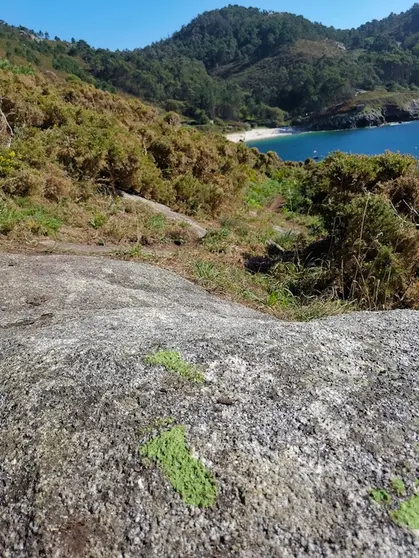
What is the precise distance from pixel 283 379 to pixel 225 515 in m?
1.27

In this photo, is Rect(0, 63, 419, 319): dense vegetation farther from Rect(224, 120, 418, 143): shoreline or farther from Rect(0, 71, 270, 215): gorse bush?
Rect(224, 120, 418, 143): shoreline

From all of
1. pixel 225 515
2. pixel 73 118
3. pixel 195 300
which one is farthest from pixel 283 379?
pixel 73 118

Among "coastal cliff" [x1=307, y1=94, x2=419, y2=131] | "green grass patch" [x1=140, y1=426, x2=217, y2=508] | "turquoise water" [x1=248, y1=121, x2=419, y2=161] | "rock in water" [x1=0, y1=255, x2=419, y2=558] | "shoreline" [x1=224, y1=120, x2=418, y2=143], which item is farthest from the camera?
"coastal cliff" [x1=307, y1=94, x2=419, y2=131]

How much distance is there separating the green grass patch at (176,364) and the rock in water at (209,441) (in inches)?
0.6

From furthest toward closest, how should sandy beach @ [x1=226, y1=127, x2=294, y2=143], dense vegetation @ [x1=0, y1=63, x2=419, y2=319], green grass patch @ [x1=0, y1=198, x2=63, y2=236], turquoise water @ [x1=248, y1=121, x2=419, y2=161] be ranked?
sandy beach @ [x1=226, y1=127, x2=294, y2=143], turquoise water @ [x1=248, y1=121, x2=419, y2=161], green grass patch @ [x1=0, y1=198, x2=63, y2=236], dense vegetation @ [x1=0, y1=63, x2=419, y2=319]

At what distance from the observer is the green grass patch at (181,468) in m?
2.50

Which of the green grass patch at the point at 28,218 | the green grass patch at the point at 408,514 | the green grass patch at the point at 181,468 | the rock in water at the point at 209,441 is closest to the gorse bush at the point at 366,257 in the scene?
the rock in water at the point at 209,441

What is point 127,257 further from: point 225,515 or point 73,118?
point 73,118

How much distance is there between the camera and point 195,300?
→ 649 cm

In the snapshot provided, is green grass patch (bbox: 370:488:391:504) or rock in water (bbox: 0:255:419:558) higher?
rock in water (bbox: 0:255:419:558)

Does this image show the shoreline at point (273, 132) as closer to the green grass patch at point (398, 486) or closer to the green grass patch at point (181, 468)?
the green grass patch at point (181, 468)

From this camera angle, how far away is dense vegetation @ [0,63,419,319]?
8156mm

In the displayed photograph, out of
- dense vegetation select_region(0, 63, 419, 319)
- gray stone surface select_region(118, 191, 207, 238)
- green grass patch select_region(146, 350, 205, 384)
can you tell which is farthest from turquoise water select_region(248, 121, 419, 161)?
green grass patch select_region(146, 350, 205, 384)

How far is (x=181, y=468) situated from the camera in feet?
8.66
